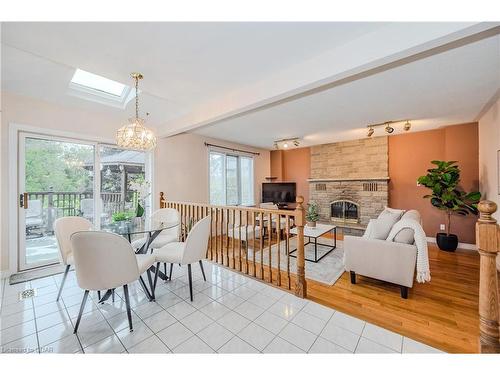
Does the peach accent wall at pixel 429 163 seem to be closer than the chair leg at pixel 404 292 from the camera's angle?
No

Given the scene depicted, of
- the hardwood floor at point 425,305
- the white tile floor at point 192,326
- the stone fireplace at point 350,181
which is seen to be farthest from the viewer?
the stone fireplace at point 350,181

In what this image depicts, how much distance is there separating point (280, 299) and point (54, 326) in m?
2.07

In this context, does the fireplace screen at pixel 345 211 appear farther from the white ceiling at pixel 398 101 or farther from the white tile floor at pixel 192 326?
the white tile floor at pixel 192 326

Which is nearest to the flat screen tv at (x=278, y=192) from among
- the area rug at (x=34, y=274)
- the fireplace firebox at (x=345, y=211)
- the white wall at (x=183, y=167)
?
the fireplace firebox at (x=345, y=211)

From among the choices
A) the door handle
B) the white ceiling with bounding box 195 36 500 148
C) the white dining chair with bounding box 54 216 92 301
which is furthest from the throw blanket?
the door handle

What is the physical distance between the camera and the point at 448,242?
398 centimetres

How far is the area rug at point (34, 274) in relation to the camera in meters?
2.67

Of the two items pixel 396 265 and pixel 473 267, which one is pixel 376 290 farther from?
pixel 473 267

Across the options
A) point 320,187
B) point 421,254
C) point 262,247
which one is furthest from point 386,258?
point 320,187

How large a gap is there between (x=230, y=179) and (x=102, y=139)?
320 cm

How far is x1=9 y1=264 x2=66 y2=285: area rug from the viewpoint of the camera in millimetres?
2671

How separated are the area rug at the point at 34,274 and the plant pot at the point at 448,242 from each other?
6.42 meters

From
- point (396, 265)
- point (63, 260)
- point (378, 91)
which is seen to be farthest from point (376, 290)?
point (63, 260)

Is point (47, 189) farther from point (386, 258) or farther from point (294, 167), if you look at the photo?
point (294, 167)
